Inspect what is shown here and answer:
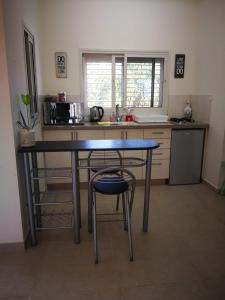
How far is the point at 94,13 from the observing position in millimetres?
3514

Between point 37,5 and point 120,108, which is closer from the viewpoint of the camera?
point 37,5

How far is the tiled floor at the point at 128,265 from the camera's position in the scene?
1682 mm

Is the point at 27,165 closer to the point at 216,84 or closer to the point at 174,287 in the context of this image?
the point at 174,287

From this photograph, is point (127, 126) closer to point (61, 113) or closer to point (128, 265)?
point (61, 113)

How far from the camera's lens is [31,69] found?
109 inches

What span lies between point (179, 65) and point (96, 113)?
158 cm

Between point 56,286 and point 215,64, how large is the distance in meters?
3.27

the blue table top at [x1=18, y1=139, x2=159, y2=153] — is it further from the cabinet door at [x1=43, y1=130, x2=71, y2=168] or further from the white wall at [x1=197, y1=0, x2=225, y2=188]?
the white wall at [x1=197, y1=0, x2=225, y2=188]

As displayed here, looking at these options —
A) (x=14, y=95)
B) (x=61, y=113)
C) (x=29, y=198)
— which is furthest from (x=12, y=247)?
(x=61, y=113)

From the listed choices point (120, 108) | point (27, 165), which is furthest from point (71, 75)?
point (27, 165)

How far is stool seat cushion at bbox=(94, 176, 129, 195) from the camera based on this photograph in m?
1.96

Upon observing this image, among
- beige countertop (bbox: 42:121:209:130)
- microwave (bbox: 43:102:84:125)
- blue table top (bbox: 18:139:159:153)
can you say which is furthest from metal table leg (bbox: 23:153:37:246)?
microwave (bbox: 43:102:84:125)

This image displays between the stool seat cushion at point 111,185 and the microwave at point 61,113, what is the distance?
163 cm

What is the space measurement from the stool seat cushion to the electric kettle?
188 cm
